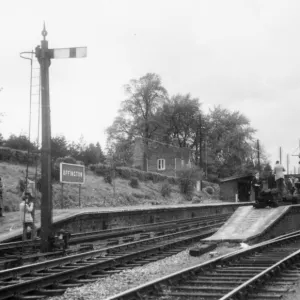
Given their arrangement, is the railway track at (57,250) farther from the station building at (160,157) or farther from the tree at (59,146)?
the station building at (160,157)

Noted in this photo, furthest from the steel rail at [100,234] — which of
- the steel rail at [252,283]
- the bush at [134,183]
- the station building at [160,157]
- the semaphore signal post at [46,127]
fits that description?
the station building at [160,157]

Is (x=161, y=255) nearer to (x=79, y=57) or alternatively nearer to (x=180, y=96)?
(x=79, y=57)

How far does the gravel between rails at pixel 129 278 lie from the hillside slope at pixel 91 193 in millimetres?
14237

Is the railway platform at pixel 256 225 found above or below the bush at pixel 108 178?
below

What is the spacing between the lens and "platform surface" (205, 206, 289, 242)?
14.6m

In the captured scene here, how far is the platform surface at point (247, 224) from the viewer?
14571 millimetres

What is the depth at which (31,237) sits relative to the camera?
15.5 m

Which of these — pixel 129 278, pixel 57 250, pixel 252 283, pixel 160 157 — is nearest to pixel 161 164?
pixel 160 157

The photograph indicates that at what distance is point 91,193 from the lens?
36094 mm

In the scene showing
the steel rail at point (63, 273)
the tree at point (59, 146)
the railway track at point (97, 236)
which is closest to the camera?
the steel rail at point (63, 273)

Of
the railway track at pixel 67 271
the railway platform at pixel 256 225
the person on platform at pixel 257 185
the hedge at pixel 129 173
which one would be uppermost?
the hedge at pixel 129 173

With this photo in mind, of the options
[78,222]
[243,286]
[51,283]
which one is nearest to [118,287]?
[51,283]

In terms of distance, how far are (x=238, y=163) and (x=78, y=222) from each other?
190 ft

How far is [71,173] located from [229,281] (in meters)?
16.4
